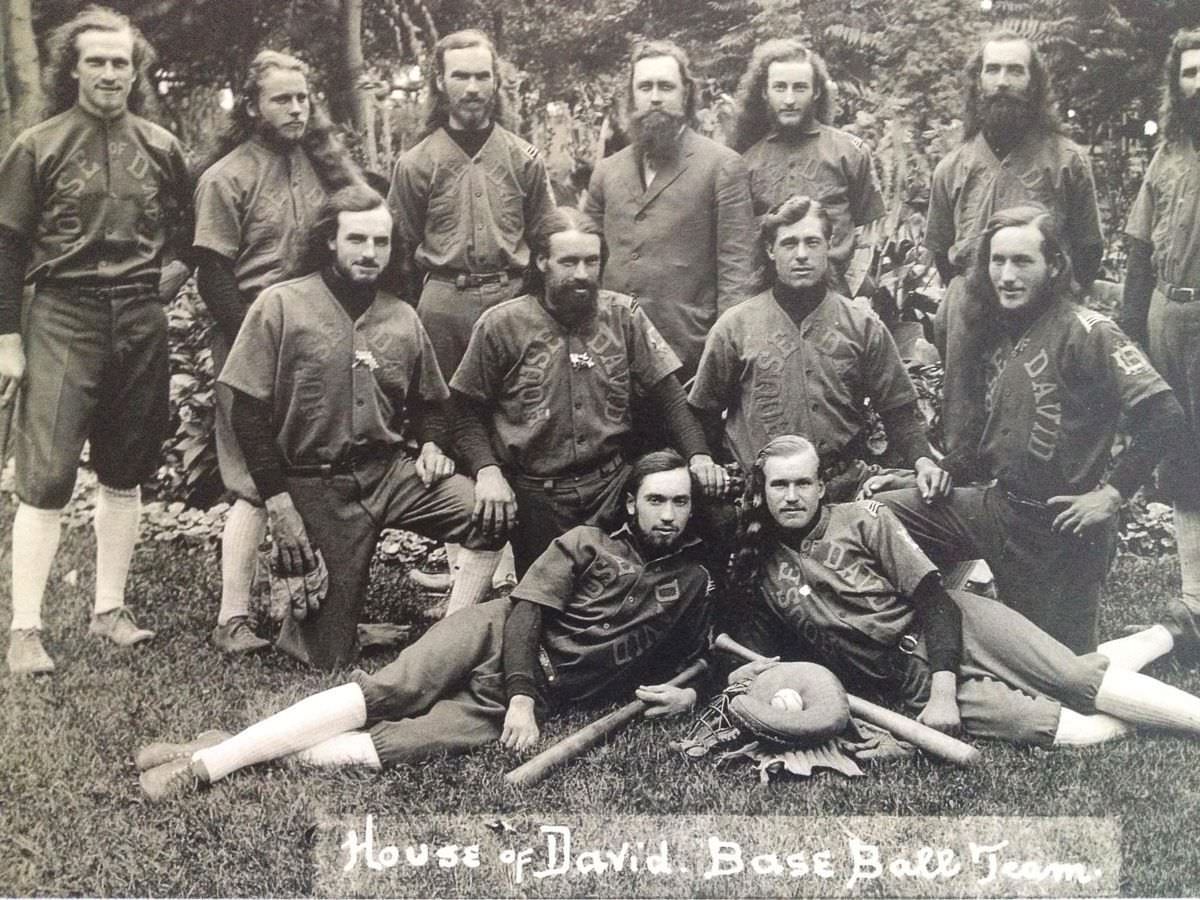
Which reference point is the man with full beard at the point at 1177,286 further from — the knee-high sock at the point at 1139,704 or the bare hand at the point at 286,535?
the bare hand at the point at 286,535

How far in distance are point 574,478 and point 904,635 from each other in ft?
4.27

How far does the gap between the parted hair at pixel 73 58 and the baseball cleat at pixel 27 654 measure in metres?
1.91

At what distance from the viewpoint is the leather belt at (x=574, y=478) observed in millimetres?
4473

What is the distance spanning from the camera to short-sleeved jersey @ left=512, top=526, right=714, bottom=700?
4.33 meters

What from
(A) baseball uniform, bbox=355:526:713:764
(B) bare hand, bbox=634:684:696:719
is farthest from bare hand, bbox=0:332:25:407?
(B) bare hand, bbox=634:684:696:719

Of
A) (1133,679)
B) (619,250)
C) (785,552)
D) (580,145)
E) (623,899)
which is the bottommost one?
→ (623,899)

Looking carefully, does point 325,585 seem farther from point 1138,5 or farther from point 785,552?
point 1138,5

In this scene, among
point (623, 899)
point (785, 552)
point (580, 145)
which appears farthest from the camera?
point (580, 145)

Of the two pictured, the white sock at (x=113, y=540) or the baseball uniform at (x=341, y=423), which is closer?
the baseball uniform at (x=341, y=423)

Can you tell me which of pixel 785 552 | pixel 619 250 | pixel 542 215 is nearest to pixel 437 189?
pixel 542 215

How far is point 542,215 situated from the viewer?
4.62 metres

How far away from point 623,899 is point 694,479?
147 centimetres

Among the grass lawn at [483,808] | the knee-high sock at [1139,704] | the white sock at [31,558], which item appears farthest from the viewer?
the white sock at [31,558]

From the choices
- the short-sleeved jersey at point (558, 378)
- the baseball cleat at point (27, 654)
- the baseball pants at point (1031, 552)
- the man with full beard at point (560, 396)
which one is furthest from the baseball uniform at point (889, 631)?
the baseball cleat at point (27, 654)
